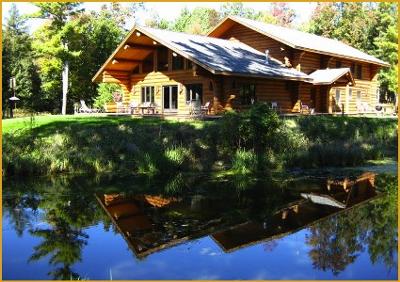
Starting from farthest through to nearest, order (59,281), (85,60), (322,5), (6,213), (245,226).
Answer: (322,5) < (85,60) < (6,213) < (245,226) < (59,281)

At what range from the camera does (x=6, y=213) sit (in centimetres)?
1018

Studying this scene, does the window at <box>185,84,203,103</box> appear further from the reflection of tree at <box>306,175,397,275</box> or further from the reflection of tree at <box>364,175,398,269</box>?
the reflection of tree at <box>306,175,397,275</box>

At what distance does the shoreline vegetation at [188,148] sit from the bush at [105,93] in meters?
19.2

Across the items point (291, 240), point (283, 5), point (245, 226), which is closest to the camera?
point (291, 240)

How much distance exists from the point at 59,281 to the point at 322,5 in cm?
4695

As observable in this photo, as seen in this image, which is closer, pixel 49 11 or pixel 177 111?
pixel 177 111

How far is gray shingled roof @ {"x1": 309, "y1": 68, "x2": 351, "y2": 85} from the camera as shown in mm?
26047

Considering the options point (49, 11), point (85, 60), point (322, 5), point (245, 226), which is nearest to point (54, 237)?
point (245, 226)

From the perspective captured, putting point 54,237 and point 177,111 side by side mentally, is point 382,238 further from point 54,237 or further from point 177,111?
point 177,111

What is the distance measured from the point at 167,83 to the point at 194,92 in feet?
6.03

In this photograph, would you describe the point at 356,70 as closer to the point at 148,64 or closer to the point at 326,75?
the point at 326,75

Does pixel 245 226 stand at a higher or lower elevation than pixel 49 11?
lower

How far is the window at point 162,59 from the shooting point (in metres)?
26.0

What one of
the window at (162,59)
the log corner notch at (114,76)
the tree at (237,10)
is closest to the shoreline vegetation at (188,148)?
the window at (162,59)
